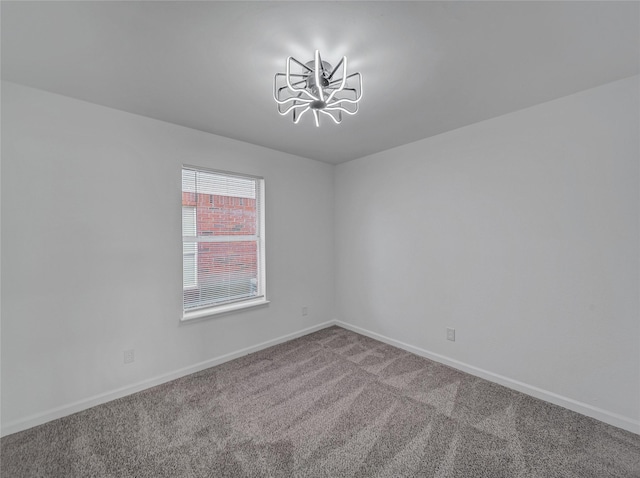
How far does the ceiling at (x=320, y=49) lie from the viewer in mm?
1295

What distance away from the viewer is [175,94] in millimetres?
2047

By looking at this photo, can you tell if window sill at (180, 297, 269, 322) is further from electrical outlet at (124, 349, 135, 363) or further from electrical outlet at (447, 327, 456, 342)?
electrical outlet at (447, 327, 456, 342)

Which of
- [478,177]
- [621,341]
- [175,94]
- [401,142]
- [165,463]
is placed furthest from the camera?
[401,142]

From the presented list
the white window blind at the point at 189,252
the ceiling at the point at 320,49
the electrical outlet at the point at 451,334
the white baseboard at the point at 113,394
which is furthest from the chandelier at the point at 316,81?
the white baseboard at the point at 113,394

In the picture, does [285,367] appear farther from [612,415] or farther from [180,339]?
[612,415]

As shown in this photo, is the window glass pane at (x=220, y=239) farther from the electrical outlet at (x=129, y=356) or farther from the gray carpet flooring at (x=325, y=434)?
the gray carpet flooring at (x=325, y=434)

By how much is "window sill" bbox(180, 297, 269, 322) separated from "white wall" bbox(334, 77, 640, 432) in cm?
155

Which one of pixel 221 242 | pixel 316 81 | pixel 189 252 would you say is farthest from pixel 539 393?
pixel 189 252

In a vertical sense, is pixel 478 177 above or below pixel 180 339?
above

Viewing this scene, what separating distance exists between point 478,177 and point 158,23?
8.75 ft

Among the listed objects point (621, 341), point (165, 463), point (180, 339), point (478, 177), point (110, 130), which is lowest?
point (165, 463)

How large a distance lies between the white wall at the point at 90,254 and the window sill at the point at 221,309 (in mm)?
92

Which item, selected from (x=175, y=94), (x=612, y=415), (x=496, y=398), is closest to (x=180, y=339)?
(x=175, y=94)

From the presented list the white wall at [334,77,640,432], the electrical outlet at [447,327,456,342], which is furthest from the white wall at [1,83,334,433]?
the electrical outlet at [447,327,456,342]
